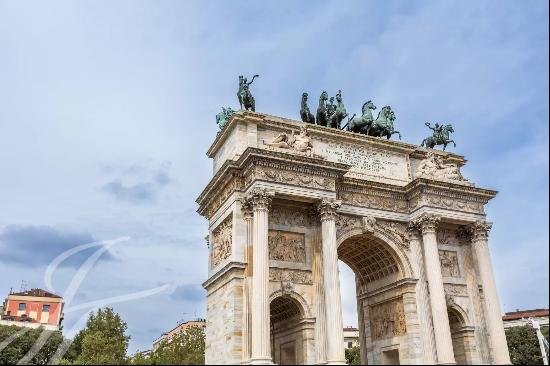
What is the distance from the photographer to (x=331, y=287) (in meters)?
21.3

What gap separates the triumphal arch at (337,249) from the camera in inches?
841

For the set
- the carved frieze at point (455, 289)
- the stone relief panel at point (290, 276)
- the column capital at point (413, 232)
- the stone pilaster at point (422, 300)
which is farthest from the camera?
the column capital at point (413, 232)

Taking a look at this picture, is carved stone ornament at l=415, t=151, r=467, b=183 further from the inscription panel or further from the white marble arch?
the white marble arch

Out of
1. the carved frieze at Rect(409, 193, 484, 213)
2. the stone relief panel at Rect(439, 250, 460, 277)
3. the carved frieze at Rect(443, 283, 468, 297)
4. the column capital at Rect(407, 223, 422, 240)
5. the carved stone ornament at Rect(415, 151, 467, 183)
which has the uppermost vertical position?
the carved stone ornament at Rect(415, 151, 467, 183)

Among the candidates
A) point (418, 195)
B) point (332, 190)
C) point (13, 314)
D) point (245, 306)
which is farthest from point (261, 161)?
point (13, 314)

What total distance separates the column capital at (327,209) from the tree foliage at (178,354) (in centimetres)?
1043

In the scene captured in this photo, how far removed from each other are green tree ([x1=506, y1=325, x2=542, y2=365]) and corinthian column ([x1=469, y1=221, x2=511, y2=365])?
2331cm

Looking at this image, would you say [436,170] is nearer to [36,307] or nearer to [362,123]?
[362,123]

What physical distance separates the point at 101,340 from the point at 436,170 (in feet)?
83.1

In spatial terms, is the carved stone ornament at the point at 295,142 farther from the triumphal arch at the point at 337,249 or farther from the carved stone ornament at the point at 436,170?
the carved stone ornament at the point at 436,170

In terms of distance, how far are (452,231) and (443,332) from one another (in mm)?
5766

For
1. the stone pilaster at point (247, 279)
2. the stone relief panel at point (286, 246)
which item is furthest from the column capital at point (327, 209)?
the stone pilaster at point (247, 279)

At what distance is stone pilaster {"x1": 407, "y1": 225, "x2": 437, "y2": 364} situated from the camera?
75.3ft


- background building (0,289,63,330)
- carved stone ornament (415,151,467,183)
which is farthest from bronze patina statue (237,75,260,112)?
background building (0,289,63,330)
